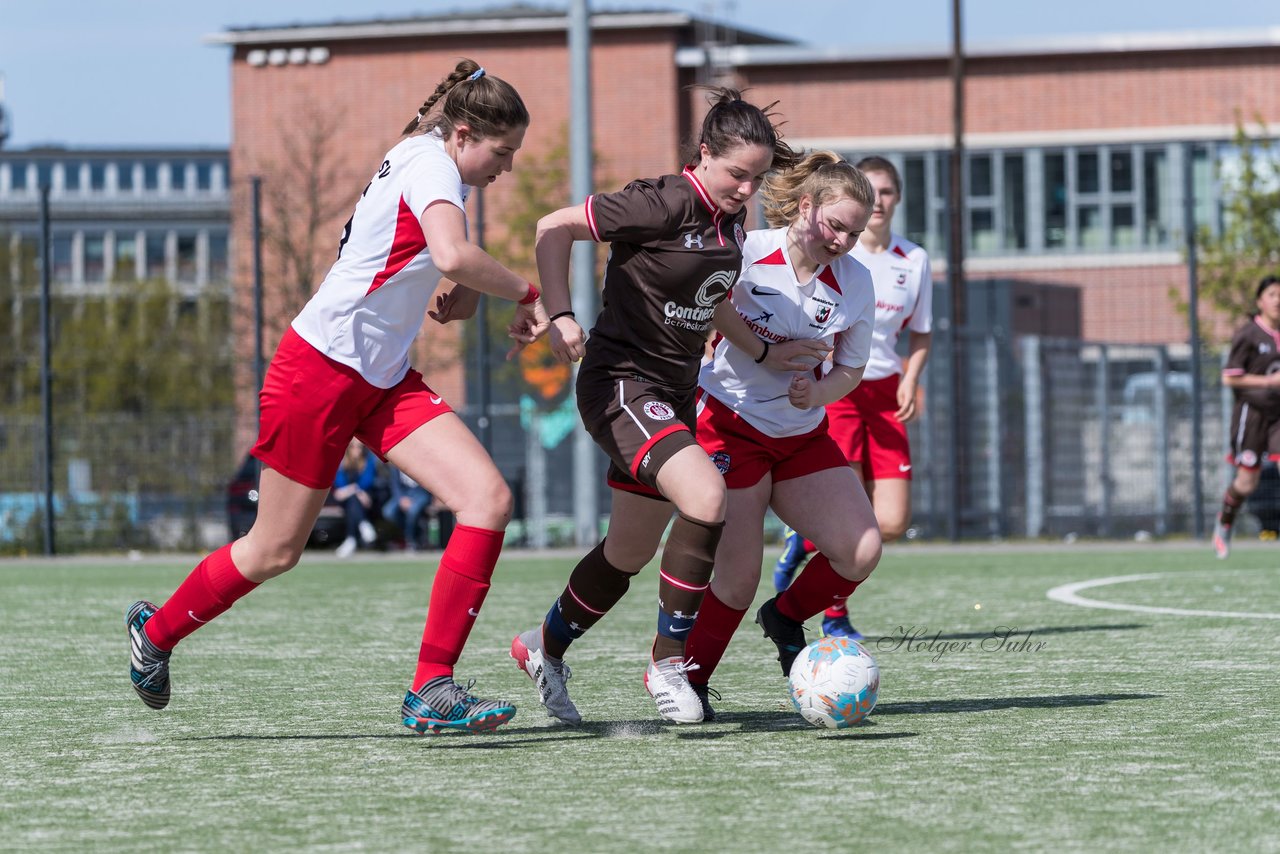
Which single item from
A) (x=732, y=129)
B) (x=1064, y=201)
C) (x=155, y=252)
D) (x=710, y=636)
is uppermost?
(x=155, y=252)

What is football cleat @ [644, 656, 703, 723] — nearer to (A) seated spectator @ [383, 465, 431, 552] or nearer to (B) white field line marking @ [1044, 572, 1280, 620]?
(B) white field line marking @ [1044, 572, 1280, 620]

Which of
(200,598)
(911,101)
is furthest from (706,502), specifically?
(911,101)

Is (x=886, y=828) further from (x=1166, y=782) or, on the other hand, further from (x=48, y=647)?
(x=48, y=647)

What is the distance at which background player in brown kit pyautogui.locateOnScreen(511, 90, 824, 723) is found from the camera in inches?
214

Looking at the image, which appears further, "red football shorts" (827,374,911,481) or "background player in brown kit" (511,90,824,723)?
"red football shorts" (827,374,911,481)

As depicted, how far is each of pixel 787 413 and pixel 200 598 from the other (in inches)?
74.6

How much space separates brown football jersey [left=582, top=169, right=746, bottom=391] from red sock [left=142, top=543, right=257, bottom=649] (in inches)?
49.0

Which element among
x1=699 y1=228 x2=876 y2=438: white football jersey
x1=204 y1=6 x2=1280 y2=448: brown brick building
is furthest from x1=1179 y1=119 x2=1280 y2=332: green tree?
x1=699 y1=228 x2=876 y2=438: white football jersey

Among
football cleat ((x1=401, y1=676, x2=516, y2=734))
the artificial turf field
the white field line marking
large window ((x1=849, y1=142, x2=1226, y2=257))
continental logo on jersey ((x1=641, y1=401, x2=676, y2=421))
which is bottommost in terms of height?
the white field line marking

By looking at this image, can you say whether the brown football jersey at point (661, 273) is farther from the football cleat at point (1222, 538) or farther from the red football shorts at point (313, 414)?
the football cleat at point (1222, 538)

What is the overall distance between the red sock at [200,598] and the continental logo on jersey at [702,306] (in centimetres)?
149

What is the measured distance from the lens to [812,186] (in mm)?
5840

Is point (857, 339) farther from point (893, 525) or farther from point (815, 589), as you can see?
point (893, 525)

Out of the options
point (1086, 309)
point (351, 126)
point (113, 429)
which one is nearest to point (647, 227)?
point (113, 429)
